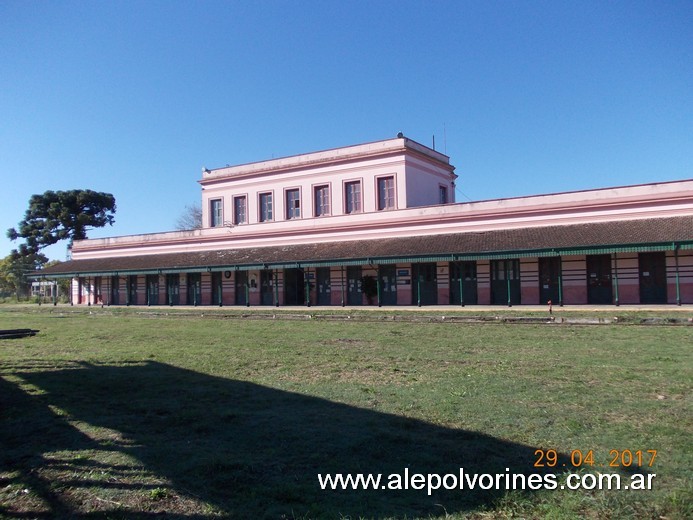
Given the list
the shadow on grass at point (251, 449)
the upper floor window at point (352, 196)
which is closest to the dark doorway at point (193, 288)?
the upper floor window at point (352, 196)

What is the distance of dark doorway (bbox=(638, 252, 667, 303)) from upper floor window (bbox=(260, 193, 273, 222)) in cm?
2221

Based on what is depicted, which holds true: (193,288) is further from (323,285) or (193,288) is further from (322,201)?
(322,201)

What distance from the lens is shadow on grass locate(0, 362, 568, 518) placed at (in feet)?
11.2

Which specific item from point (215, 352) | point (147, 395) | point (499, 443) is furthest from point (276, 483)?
point (215, 352)

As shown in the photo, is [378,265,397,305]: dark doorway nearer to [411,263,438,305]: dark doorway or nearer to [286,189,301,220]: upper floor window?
[411,263,438,305]: dark doorway

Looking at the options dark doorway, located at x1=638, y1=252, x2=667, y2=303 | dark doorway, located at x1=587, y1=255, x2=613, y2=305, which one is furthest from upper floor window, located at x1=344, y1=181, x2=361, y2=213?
dark doorway, located at x1=638, y1=252, x2=667, y2=303

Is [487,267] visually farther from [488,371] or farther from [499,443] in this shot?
[499,443]

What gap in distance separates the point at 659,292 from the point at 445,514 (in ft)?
73.3

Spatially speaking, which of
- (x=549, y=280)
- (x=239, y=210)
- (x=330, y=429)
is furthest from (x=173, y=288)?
(x=330, y=429)

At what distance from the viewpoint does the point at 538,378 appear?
6965 mm

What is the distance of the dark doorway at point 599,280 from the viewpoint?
2284 centimetres

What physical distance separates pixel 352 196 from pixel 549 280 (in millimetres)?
12960

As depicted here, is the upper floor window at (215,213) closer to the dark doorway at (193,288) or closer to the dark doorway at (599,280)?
the dark doorway at (193,288)

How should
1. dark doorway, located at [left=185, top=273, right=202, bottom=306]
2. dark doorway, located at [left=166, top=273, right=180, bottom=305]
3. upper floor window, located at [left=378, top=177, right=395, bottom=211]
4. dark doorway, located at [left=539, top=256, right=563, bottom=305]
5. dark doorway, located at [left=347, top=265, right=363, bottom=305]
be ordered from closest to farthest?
dark doorway, located at [left=539, top=256, right=563, bottom=305], dark doorway, located at [left=347, top=265, right=363, bottom=305], upper floor window, located at [left=378, top=177, right=395, bottom=211], dark doorway, located at [left=185, top=273, right=202, bottom=306], dark doorway, located at [left=166, top=273, right=180, bottom=305]
